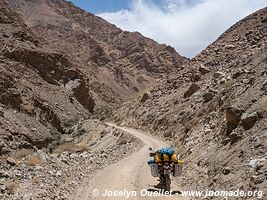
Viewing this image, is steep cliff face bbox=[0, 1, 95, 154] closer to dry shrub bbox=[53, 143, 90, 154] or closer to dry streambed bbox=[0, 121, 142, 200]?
dry shrub bbox=[53, 143, 90, 154]

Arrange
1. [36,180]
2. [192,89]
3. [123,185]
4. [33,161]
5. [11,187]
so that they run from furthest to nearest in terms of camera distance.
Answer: [192,89] < [33,161] < [123,185] < [36,180] < [11,187]

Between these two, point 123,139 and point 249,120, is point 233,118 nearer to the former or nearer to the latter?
point 249,120

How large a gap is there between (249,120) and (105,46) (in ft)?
565

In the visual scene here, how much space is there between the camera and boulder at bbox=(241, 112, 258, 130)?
13.0 m

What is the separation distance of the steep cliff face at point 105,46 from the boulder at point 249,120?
317ft

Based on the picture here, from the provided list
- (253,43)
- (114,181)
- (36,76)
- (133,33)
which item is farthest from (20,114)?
(133,33)

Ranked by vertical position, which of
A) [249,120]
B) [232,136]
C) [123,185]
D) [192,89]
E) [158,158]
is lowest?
[123,185]

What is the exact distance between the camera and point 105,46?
18250 cm

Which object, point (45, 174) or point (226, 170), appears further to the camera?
point (45, 174)

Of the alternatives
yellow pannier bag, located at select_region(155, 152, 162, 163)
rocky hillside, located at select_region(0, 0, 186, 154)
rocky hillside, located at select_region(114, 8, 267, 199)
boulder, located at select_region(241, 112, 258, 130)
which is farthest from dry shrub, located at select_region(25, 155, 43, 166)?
rocky hillside, located at select_region(0, 0, 186, 154)

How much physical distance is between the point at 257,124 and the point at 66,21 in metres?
161

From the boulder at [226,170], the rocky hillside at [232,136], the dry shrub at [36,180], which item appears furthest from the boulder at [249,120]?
the dry shrub at [36,180]

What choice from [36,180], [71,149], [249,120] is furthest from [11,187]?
[71,149]

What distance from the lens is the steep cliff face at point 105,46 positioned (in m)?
140
